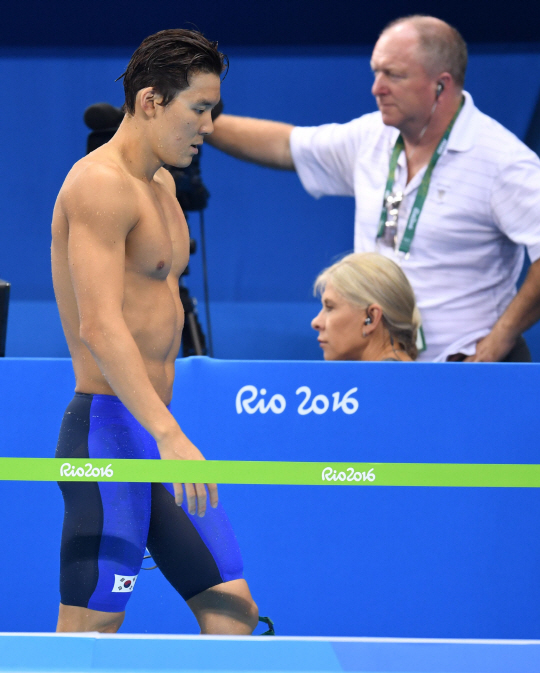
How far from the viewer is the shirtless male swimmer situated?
57.9 inches

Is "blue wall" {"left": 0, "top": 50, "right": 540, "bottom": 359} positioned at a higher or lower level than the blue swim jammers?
higher

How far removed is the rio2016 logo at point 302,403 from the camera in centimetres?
203

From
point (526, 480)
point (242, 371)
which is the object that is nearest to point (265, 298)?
point (242, 371)

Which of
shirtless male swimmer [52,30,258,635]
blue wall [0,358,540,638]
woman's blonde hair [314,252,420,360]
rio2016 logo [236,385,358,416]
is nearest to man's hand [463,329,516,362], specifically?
woman's blonde hair [314,252,420,360]

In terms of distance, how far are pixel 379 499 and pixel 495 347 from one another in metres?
0.87

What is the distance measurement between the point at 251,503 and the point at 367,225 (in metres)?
1.28

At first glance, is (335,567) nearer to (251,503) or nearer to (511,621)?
(251,503)

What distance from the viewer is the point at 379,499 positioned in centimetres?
203

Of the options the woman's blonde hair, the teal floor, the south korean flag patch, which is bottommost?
the teal floor

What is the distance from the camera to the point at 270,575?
199cm

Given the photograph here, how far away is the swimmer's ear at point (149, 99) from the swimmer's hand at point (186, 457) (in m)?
0.54

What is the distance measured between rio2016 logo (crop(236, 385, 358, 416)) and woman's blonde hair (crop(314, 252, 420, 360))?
543 mm

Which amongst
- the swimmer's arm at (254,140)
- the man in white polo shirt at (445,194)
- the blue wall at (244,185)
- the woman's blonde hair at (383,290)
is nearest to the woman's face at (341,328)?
the woman's blonde hair at (383,290)

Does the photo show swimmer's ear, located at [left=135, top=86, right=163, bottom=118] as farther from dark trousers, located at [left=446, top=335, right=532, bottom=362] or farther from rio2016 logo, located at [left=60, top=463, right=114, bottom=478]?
dark trousers, located at [left=446, top=335, right=532, bottom=362]
